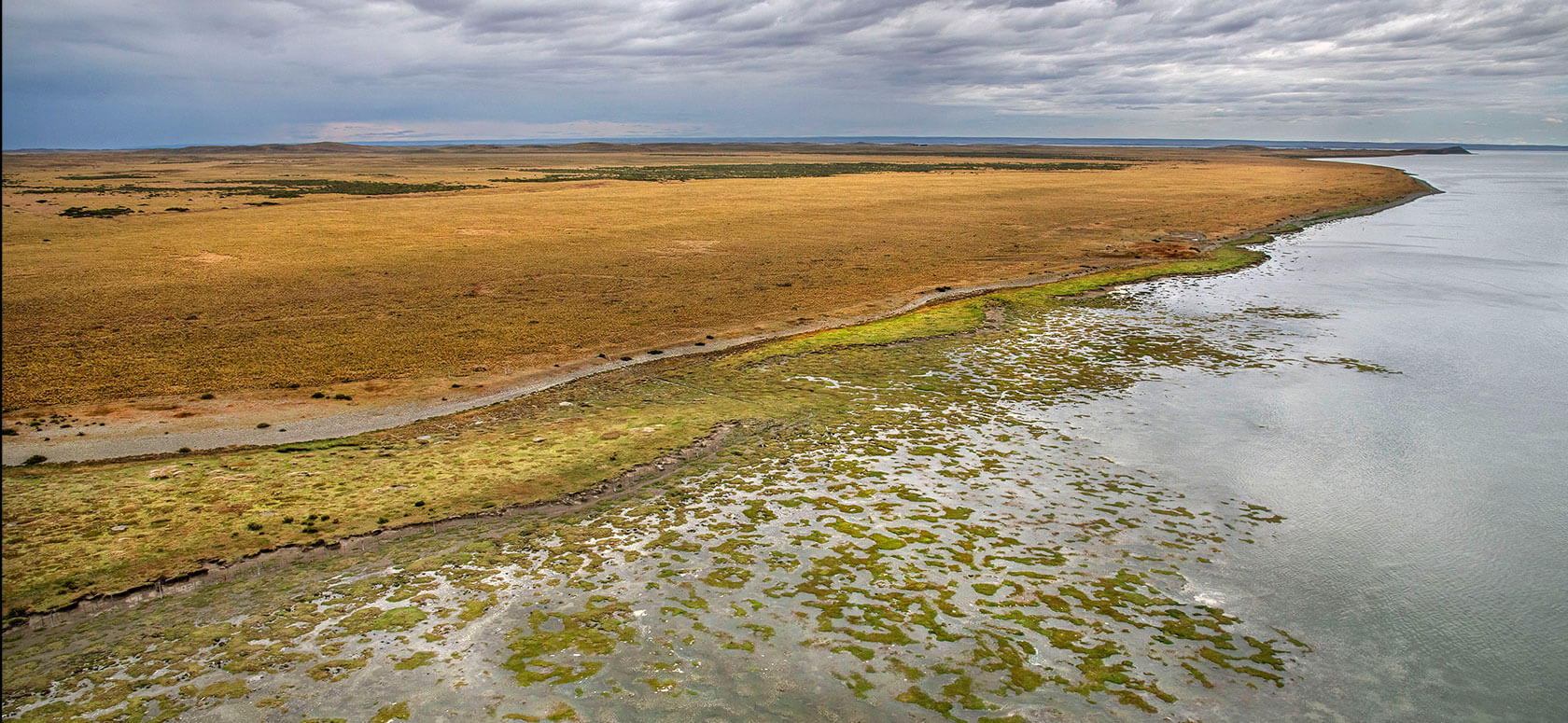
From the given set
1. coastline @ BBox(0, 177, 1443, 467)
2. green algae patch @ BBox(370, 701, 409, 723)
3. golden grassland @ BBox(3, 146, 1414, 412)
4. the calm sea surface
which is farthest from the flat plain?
the calm sea surface

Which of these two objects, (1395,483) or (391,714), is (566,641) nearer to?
(391,714)

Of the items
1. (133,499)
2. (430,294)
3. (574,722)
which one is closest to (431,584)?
(574,722)

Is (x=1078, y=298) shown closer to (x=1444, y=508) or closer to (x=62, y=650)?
(x=1444, y=508)

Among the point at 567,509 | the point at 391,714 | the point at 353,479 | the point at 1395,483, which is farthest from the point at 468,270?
the point at 1395,483

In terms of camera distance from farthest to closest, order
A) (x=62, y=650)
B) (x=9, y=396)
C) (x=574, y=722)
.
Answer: (x=9, y=396)
(x=62, y=650)
(x=574, y=722)

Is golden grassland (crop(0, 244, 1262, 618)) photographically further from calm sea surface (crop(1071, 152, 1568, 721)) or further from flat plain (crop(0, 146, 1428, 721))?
calm sea surface (crop(1071, 152, 1568, 721))

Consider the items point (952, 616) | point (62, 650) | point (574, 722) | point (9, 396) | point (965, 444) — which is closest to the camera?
point (574, 722)

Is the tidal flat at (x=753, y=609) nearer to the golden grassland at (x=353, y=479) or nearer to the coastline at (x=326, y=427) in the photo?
the golden grassland at (x=353, y=479)
